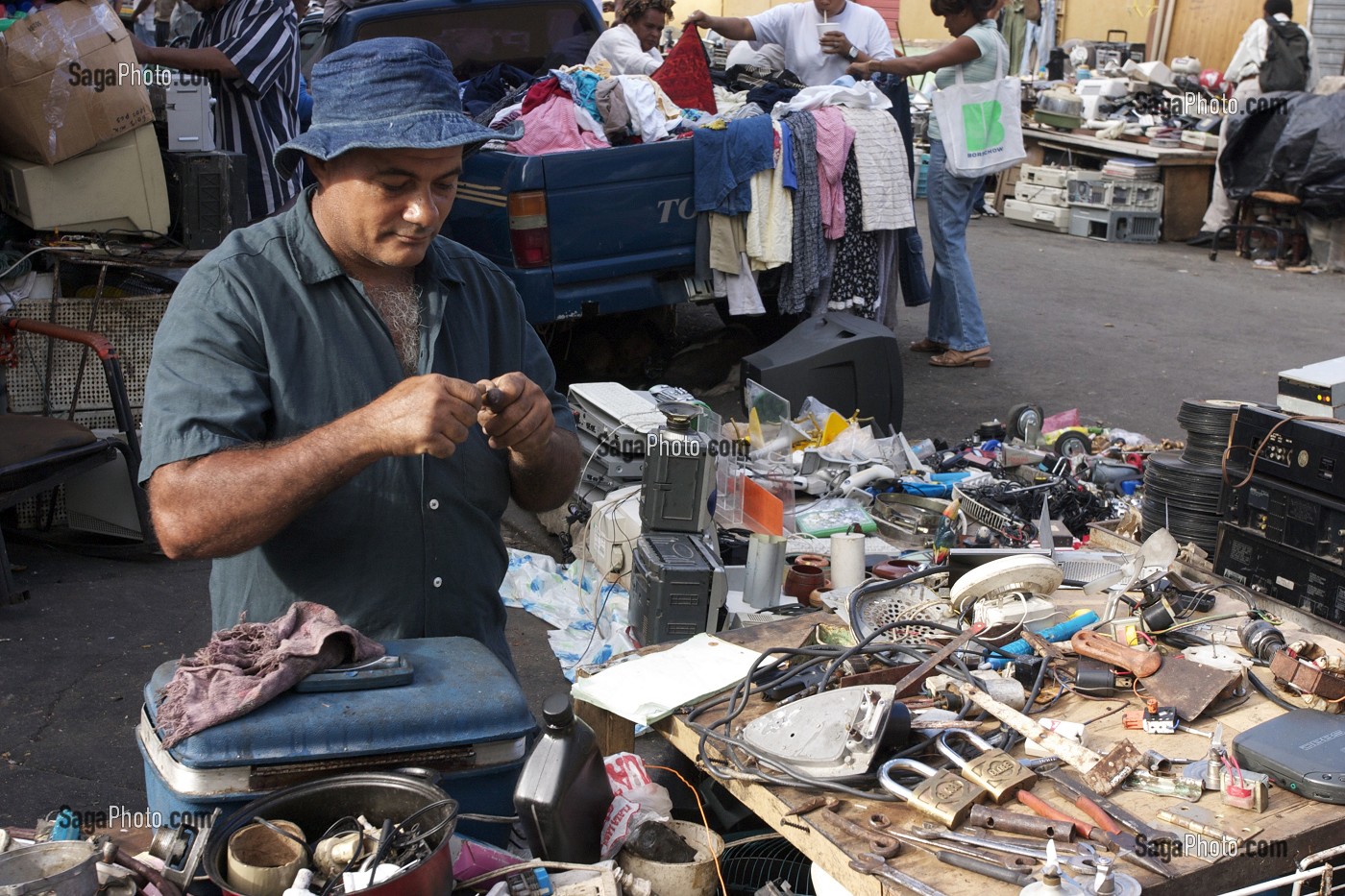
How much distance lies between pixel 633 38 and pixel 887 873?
6031 millimetres

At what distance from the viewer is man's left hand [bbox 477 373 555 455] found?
2.12 meters

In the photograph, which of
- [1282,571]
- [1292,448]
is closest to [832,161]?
[1292,448]

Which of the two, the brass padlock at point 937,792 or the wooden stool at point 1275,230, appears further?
the wooden stool at point 1275,230

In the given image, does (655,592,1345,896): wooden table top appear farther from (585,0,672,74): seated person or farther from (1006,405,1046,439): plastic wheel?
(585,0,672,74): seated person

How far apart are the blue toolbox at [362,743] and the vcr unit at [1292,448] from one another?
245 centimetres

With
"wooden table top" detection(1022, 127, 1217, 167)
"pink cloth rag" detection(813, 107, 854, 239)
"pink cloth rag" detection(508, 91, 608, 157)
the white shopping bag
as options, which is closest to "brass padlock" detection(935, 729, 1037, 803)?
"pink cloth rag" detection(508, 91, 608, 157)

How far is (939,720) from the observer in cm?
241

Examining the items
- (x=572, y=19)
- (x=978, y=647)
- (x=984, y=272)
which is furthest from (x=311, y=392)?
(x=984, y=272)

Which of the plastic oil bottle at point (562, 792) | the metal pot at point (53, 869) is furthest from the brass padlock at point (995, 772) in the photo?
the metal pot at point (53, 869)

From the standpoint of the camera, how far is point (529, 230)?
5969mm

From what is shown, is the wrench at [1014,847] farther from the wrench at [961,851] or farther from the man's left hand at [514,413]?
the man's left hand at [514,413]

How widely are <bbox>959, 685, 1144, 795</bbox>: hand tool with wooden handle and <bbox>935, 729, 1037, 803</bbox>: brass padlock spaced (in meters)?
0.11

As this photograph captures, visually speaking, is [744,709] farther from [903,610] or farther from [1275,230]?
[1275,230]

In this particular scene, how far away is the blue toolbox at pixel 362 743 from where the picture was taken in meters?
1.77
